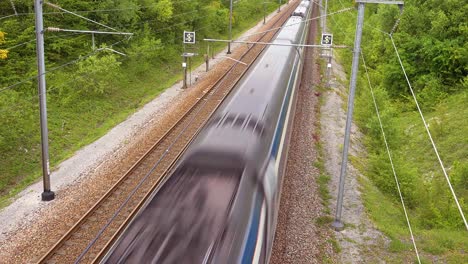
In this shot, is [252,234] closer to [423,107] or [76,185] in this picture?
[76,185]

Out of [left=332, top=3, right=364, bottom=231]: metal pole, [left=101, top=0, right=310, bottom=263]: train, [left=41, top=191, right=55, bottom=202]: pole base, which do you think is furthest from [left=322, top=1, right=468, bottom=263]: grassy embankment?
[left=41, top=191, right=55, bottom=202]: pole base

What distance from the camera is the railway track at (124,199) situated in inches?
447

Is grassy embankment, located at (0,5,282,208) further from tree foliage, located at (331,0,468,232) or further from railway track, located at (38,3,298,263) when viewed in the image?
tree foliage, located at (331,0,468,232)

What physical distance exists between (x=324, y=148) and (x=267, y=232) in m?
11.4

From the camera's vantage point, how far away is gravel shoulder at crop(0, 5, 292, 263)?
39.4ft

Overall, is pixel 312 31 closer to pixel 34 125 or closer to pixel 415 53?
pixel 415 53

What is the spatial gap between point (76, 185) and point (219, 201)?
9193 mm

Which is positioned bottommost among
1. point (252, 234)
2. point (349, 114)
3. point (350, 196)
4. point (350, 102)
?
point (350, 196)

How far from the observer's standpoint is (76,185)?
15.2m

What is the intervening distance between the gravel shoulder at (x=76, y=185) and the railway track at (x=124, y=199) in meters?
0.44

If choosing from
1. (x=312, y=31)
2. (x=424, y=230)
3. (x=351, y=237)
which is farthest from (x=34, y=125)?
(x=312, y=31)

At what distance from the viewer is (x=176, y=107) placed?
23672 mm

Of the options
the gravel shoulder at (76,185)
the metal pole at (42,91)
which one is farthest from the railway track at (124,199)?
the metal pole at (42,91)

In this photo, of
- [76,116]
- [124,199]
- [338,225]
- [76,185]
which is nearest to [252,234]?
[338,225]
